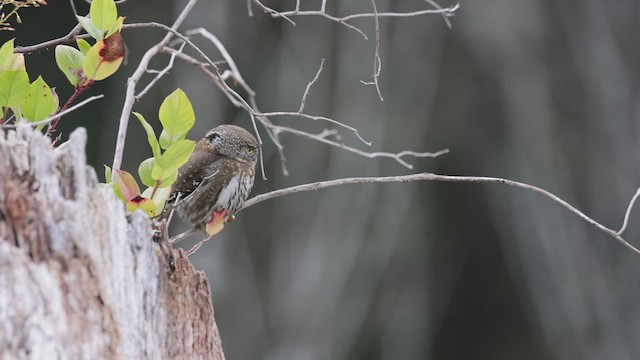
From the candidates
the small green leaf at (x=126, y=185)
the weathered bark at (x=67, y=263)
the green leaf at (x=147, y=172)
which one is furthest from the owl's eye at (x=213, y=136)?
the weathered bark at (x=67, y=263)

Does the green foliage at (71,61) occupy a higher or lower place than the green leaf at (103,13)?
lower

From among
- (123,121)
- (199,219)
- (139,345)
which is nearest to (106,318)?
(139,345)

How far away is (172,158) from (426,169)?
15.0 ft

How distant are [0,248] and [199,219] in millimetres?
1894

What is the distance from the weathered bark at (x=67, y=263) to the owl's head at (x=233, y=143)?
70.9 inches

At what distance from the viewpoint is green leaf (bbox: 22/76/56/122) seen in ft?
6.09

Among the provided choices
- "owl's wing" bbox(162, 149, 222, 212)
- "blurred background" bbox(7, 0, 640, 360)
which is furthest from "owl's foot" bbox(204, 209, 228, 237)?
"blurred background" bbox(7, 0, 640, 360)

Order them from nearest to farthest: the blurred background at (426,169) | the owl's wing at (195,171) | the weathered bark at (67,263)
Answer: the weathered bark at (67,263)
the owl's wing at (195,171)
the blurred background at (426,169)

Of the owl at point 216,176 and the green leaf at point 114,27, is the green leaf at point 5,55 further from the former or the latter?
the owl at point 216,176

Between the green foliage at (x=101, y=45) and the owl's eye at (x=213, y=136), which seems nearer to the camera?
the green foliage at (x=101, y=45)

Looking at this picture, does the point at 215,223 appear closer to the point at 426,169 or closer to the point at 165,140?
the point at 165,140

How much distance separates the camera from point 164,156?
73.3 inches

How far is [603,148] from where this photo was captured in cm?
625

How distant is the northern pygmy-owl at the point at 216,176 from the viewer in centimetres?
330
